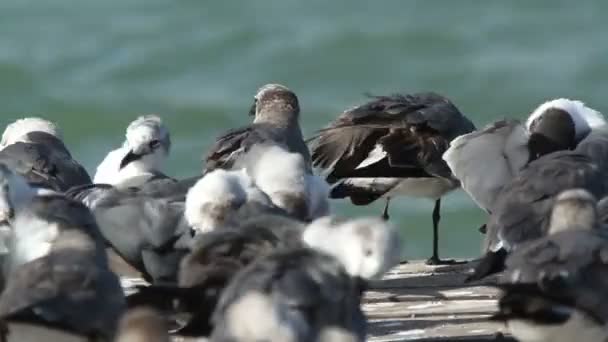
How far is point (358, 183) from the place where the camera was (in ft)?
39.5

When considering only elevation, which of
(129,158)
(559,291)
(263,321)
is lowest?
(559,291)

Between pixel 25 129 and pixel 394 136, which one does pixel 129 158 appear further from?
pixel 394 136

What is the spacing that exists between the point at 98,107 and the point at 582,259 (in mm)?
17159

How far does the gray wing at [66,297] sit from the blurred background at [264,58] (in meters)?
14.4

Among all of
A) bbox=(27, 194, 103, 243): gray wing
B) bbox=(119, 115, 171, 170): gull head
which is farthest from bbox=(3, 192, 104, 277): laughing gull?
bbox=(119, 115, 171, 170): gull head

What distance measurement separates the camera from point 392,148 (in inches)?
460

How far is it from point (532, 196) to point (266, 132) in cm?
230

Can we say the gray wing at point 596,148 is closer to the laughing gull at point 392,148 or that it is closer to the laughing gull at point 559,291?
the laughing gull at point 392,148

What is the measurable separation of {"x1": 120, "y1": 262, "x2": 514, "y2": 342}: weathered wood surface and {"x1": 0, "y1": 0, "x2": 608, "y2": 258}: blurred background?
1174cm

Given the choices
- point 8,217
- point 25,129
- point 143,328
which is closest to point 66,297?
point 143,328

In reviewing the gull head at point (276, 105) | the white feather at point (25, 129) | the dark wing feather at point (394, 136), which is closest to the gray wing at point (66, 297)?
the dark wing feather at point (394, 136)

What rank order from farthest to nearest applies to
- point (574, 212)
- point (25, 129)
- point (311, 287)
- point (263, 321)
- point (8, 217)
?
point (25, 129), point (8, 217), point (574, 212), point (311, 287), point (263, 321)

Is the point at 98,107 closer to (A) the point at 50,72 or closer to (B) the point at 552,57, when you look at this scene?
(A) the point at 50,72

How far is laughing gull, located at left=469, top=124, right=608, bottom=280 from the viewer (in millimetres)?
9133
